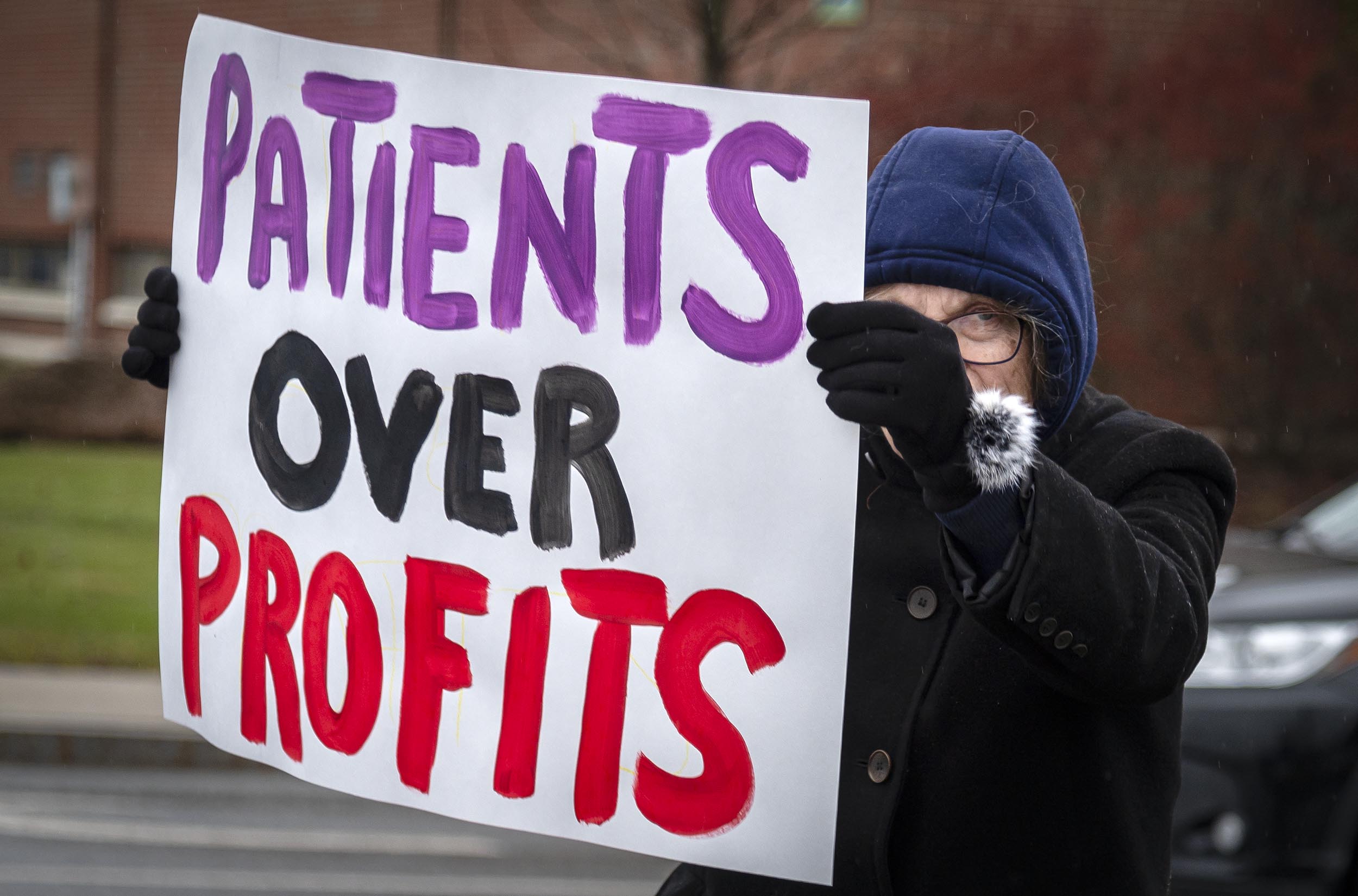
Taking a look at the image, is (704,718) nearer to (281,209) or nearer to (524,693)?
(524,693)

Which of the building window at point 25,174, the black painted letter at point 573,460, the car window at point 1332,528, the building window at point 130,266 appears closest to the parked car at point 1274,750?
the car window at point 1332,528

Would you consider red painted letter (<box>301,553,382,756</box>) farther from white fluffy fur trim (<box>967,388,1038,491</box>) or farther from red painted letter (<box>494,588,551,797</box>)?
white fluffy fur trim (<box>967,388,1038,491</box>)

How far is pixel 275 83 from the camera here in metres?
1.85

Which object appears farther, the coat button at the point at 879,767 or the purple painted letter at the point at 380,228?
the purple painted letter at the point at 380,228

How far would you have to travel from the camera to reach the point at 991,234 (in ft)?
5.17

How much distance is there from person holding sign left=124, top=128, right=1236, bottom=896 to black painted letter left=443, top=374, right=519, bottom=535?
42cm

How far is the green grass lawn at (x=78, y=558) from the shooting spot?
323 inches

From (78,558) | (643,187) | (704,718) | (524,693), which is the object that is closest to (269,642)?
(524,693)

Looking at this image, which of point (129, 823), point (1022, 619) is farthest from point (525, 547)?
point (129, 823)

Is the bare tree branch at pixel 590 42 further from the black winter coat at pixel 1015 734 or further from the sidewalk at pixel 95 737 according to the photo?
the black winter coat at pixel 1015 734

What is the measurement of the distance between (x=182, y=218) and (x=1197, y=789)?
3255 millimetres

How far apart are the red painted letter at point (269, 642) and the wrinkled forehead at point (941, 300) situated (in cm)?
79

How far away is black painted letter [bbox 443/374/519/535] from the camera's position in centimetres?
169

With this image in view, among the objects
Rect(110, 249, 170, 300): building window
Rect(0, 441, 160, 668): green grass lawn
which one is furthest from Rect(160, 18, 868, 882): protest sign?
Rect(110, 249, 170, 300): building window
